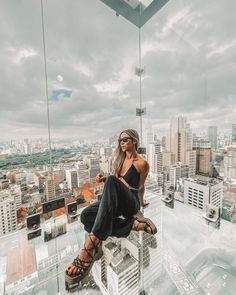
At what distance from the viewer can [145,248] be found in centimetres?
126

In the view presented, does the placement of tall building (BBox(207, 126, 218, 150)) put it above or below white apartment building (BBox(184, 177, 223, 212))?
above

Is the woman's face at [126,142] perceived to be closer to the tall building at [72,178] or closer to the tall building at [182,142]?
the tall building at [72,178]

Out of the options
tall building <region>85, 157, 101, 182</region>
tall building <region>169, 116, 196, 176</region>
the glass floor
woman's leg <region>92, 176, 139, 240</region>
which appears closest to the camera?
woman's leg <region>92, 176, 139, 240</region>

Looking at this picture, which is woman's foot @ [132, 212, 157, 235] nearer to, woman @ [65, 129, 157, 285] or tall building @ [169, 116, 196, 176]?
woman @ [65, 129, 157, 285]

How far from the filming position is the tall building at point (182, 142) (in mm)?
2062

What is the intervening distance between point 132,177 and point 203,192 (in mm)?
1391

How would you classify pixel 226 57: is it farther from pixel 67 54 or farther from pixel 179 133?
pixel 67 54

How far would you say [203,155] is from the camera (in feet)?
6.48

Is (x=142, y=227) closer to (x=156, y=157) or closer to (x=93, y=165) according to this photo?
(x=93, y=165)

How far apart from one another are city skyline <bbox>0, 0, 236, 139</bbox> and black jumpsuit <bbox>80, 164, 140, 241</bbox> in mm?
1116

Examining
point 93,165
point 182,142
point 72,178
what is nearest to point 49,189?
point 72,178

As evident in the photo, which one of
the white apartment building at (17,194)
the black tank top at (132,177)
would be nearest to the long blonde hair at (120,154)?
the black tank top at (132,177)

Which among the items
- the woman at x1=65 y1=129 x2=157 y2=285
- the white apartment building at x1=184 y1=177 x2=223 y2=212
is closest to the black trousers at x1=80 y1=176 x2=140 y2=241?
the woman at x1=65 y1=129 x2=157 y2=285

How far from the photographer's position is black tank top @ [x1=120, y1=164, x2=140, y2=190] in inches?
41.3
